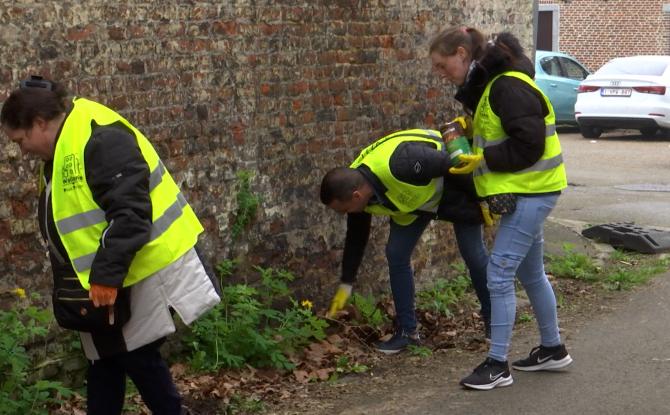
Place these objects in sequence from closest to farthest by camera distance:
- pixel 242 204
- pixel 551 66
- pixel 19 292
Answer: pixel 19 292 → pixel 242 204 → pixel 551 66

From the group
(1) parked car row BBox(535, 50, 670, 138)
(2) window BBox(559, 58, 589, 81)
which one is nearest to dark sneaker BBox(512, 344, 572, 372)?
(1) parked car row BBox(535, 50, 670, 138)

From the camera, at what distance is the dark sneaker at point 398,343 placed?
7.16 metres

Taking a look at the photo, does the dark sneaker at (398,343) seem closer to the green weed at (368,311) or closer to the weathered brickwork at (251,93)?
the green weed at (368,311)

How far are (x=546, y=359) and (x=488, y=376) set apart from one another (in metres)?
0.51

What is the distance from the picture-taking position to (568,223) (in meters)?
11.8

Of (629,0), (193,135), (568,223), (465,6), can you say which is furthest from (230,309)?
(629,0)

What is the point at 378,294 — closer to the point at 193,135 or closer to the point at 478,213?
the point at 478,213

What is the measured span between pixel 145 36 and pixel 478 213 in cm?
218

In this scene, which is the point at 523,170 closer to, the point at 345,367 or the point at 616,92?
the point at 345,367

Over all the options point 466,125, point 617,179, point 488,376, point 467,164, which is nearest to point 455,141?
point 466,125

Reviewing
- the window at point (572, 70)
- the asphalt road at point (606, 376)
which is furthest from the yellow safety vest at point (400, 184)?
the window at point (572, 70)

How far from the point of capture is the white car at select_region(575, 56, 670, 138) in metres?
21.5

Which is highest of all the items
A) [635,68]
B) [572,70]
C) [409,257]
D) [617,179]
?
[409,257]

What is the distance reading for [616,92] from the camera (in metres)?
21.9
